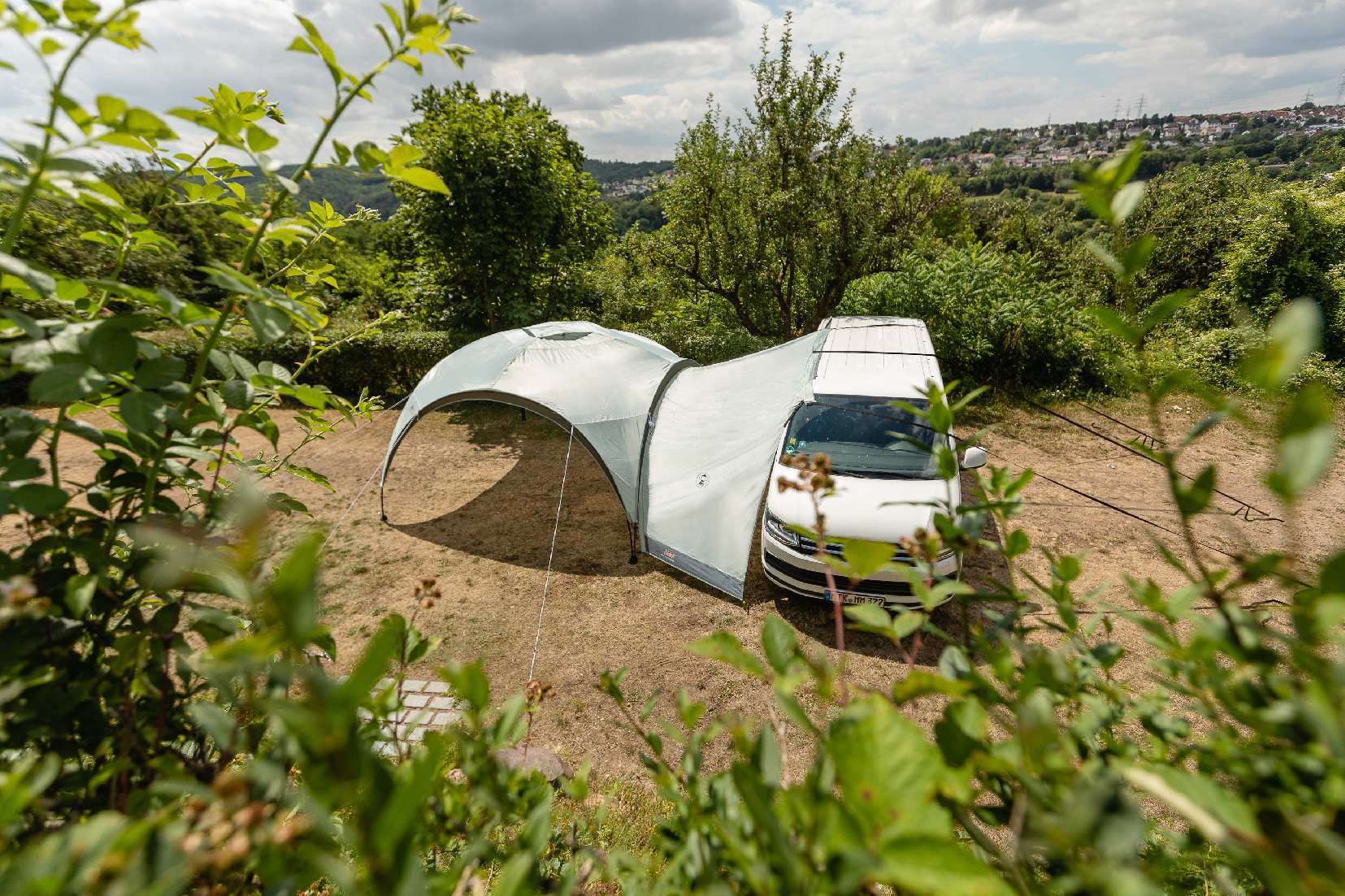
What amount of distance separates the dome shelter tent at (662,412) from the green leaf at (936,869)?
404 cm

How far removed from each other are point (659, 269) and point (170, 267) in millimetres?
13137

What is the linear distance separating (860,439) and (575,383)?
→ 2.97 metres

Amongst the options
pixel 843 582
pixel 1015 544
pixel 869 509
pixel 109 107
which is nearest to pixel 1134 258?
pixel 1015 544

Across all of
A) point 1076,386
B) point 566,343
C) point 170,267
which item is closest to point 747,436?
point 566,343

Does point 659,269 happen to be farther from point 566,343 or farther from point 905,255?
point 566,343

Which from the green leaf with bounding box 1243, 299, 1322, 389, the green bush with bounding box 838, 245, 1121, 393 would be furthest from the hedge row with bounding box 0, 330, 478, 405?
the green leaf with bounding box 1243, 299, 1322, 389

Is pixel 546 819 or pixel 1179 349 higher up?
pixel 546 819

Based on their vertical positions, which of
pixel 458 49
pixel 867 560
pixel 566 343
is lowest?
pixel 566 343

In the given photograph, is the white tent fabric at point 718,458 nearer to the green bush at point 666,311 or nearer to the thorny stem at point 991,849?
the thorny stem at point 991,849

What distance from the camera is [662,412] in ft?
19.5

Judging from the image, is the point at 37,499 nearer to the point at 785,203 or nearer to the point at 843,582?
the point at 843,582

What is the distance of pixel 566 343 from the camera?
21.3ft

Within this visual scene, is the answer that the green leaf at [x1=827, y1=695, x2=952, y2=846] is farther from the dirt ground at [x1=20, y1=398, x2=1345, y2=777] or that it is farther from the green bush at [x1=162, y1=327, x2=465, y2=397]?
the green bush at [x1=162, y1=327, x2=465, y2=397]

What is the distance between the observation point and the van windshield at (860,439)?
4.99m
